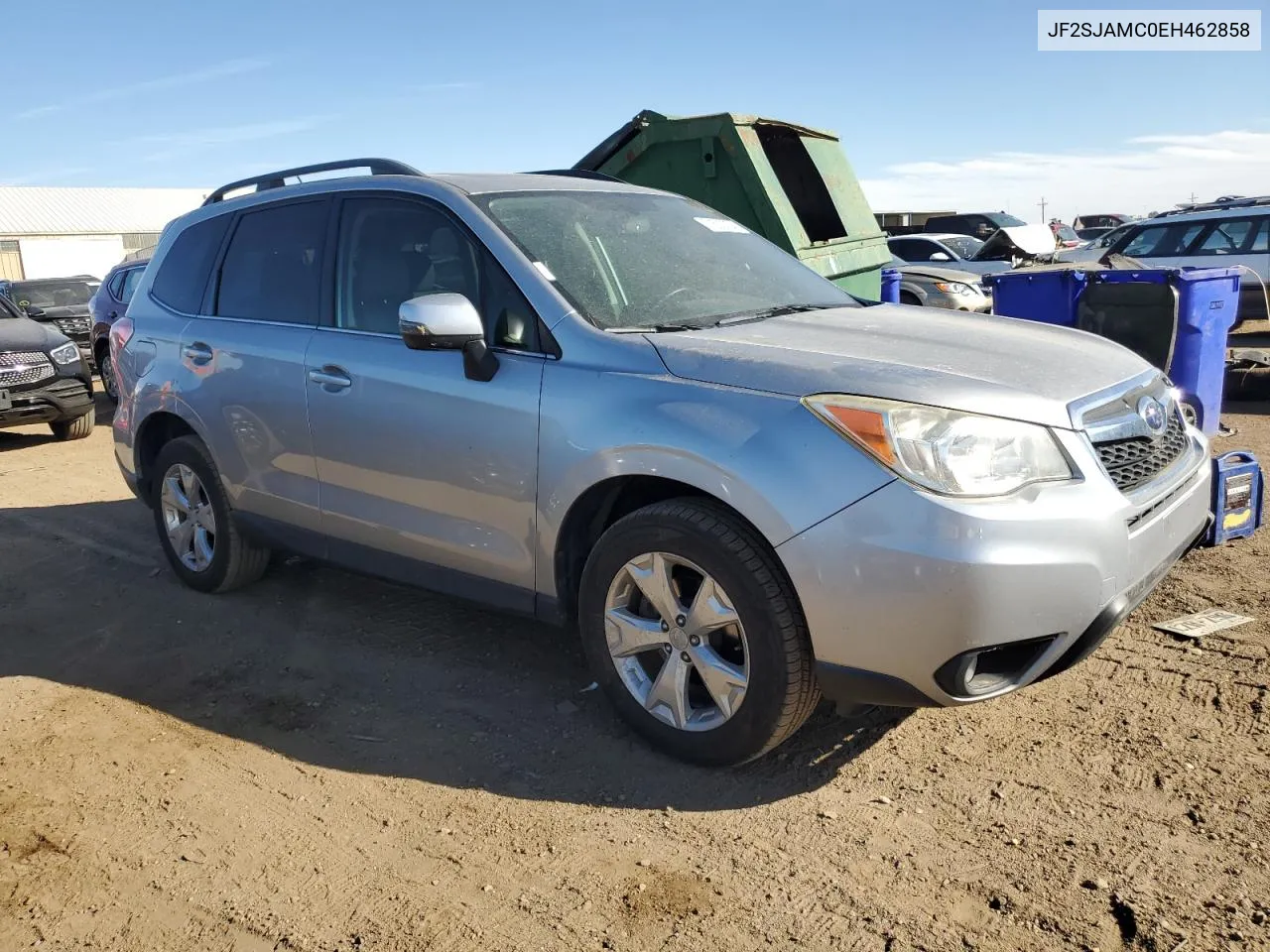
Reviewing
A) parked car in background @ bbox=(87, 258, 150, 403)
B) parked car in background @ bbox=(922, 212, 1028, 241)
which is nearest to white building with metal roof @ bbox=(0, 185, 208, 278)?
parked car in background @ bbox=(922, 212, 1028, 241)

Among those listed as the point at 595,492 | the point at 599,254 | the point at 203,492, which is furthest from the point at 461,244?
the point at 203,492

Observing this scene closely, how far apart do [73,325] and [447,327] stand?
602 inches

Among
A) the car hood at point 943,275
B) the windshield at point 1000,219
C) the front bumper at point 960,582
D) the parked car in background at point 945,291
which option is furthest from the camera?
the windshield at point 1000,219

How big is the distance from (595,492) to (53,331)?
9836 millimetres

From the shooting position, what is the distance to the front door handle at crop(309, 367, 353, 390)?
159 inches

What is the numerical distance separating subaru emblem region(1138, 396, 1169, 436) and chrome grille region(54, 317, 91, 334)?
1653 cm

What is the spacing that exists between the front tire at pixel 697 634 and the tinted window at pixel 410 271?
2.83ft

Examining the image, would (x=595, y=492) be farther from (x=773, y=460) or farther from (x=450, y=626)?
(x=450, y=626)

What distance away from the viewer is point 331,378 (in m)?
4.10

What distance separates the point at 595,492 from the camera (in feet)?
11.0

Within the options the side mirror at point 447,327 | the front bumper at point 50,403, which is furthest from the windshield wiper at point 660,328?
Result: the front bumper at point 50,403

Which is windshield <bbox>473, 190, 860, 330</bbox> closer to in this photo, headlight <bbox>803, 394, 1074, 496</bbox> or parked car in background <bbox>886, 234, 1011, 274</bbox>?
headlight <bbox>803, 394, 1074, 496</bbox>

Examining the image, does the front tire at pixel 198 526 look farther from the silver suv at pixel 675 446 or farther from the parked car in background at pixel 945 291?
the parked car in background at pixel 945 291

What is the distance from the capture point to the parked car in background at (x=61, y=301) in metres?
16.1
